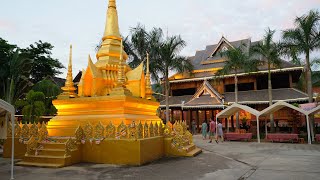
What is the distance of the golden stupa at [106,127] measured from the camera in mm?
8922

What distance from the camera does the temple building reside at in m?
29.2

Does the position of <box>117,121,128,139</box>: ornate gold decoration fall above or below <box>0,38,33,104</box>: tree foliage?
below

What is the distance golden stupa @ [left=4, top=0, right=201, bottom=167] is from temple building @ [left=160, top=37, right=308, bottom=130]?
53.4ft

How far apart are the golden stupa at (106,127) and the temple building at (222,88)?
16274 mm

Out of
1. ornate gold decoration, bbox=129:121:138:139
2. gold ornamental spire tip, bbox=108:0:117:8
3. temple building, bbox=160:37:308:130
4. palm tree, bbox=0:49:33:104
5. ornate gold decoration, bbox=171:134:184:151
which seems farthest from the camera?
temple building, bbox=160:37:308:130

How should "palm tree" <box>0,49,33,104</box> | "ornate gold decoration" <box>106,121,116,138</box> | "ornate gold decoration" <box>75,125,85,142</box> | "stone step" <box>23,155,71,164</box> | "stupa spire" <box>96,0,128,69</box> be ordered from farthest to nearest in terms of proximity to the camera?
"palm tree" <box>0,49,33,104</box>
"stupa spire" <box>96,0,128,69</box>
"ornate gold decoration" <box>75,125,85,142</box>
"ornate gold decoration" <box>106,121,116,138</box>
"stone step" <box>23,155,71,164</box>

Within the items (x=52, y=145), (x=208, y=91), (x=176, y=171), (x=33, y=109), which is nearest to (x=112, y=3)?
(x=52, y=145)

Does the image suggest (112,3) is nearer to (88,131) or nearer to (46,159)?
(88,131)

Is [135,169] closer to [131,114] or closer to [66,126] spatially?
[131,114]

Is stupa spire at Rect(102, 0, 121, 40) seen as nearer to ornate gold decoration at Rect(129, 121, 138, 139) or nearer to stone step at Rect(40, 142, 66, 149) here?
ornate gold decoration at Rect(129, 121, 138, 139)

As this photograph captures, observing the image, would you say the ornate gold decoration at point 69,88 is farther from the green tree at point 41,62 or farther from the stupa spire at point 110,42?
the green tree at point 41,62

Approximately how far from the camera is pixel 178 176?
729 cm

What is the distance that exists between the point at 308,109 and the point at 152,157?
14.5 m

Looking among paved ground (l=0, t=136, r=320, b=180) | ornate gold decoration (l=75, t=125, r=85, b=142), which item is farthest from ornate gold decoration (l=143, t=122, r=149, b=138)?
ornate gold decoration (l=75, t=125, r=85, b=142)
